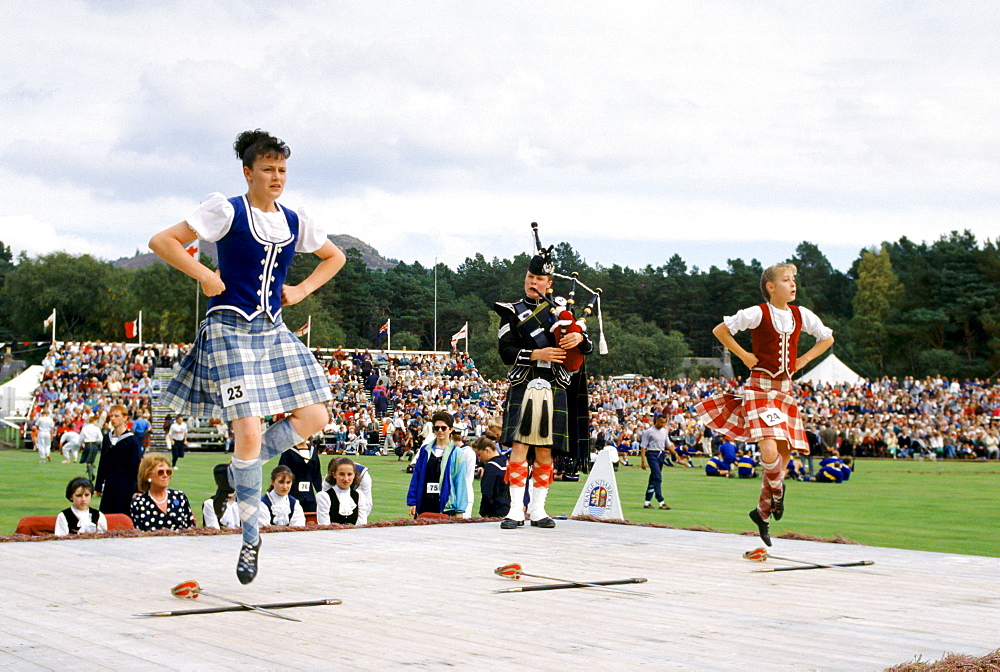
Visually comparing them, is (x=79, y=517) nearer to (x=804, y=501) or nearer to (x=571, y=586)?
(x=571, y=586)

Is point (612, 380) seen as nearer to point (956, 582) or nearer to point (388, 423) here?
point (388, 423)

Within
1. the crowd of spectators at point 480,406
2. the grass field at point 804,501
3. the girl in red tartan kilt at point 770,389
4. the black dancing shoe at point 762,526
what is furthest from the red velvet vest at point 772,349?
the crowd of spectators at point 480,406

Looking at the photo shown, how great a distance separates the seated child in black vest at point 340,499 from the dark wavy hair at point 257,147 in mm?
5047

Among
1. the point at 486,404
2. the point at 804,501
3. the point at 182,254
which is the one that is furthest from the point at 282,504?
the point at 486,404

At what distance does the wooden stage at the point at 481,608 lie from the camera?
3973mm

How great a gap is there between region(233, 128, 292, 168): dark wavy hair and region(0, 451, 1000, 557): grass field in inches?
277

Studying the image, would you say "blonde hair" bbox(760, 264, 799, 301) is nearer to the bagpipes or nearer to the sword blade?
the bagpipes

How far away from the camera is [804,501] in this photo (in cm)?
1930

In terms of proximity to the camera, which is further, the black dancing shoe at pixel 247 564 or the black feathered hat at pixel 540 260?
the black feathered hat at pixel 540 260

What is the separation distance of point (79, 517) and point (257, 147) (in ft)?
16.3

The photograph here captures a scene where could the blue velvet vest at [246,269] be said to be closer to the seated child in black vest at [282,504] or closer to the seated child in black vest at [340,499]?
the seated child in black vest at [282,504]

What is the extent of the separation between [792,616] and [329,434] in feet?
118

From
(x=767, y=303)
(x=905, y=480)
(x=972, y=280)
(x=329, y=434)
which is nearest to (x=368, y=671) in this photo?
(x=767, y=303)

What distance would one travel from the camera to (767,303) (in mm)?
8117
